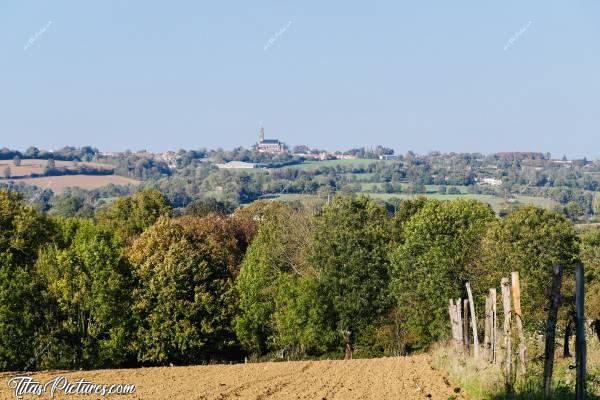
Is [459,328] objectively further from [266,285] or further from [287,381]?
[266,285]

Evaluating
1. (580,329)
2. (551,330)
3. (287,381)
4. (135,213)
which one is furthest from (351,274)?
(580,329)

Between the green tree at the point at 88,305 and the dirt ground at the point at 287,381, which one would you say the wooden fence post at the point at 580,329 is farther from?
the green tree at the point at 88,305

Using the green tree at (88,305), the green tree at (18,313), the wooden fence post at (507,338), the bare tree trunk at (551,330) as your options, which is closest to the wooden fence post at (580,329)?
the bare tree trunk at (551,330)

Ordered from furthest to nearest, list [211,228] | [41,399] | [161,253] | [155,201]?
[155,201] → [211,228] → [161,253] → [41,399]

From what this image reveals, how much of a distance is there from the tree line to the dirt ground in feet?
54.4

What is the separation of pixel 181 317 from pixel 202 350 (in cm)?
284

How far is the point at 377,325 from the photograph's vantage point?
67250 millimetres

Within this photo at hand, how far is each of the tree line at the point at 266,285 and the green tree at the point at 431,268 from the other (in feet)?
0.32

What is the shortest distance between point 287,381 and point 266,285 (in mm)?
35910

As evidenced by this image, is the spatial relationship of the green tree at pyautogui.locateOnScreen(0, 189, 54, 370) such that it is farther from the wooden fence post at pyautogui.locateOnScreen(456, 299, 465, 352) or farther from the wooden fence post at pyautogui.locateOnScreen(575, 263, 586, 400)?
the wooden fence post at pyautogui.locateOnScreen(575, 263, 586, 400)

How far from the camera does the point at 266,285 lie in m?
70.9

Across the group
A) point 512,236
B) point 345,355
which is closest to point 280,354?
point 345,355

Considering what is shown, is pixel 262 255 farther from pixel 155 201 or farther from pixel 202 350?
pixel 155 201

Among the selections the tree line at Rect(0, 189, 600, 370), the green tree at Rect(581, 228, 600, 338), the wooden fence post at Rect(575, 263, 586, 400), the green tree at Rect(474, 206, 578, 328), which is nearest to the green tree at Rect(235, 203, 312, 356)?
the tree line at Rect(0, 189, 600, 370)
